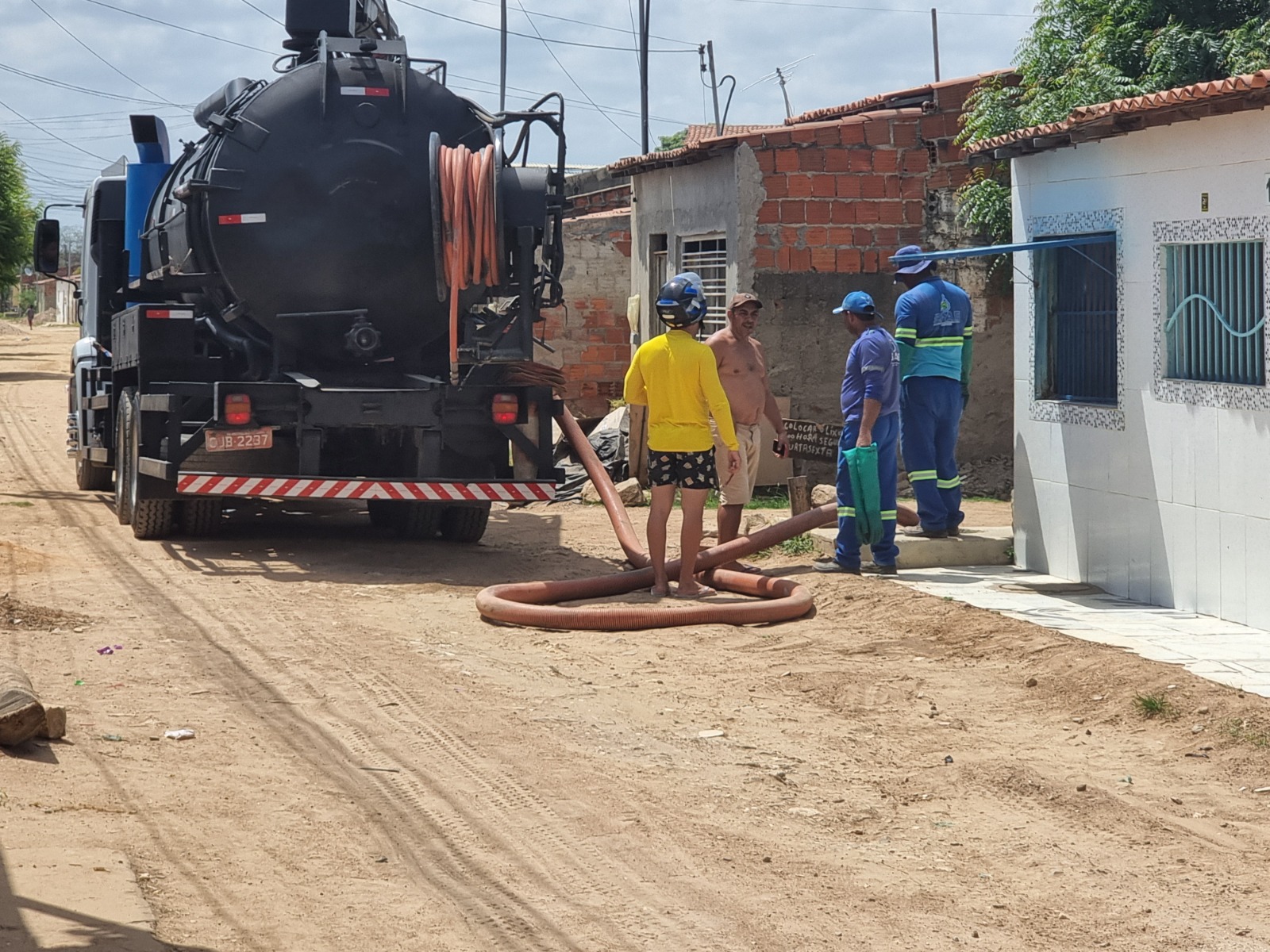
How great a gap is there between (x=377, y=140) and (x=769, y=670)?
17.0ft

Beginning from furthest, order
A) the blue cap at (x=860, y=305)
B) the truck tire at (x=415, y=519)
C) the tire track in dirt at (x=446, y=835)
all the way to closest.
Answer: the truck tire at (x=415, y=519) → the blue cap at (x=860, y=305) → the tire track in dirt at (x=446, y=835)

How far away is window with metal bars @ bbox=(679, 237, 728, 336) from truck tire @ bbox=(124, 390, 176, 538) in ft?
19.2

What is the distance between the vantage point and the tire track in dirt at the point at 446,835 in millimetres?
4359

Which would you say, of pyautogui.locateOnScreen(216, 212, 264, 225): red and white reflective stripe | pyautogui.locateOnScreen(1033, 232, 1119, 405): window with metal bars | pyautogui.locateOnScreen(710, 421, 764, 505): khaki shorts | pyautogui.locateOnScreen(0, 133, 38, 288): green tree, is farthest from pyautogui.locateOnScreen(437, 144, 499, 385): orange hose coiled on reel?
pyautogui.locateOnScreen(0, 133, 38, 288): green tree

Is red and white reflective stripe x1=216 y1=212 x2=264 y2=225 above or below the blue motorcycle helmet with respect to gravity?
above

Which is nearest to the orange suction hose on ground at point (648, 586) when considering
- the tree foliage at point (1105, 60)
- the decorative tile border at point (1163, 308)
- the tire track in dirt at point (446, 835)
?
the tire track in dirt at point (446, 835)

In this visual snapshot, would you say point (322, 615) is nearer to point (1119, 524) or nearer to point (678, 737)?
point (678, 737)

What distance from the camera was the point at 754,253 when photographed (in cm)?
1472

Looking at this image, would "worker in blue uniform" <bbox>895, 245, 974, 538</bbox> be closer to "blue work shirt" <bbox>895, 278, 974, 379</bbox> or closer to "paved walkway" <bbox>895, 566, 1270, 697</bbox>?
"blue work shirt" <bbox>895, 278, 974, 379</bbox>

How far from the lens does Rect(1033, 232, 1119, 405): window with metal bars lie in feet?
31.0

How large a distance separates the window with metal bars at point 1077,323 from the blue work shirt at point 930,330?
0.57 m

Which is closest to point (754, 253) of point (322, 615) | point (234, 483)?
point (234, 483)

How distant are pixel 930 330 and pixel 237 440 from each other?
465 centimetres

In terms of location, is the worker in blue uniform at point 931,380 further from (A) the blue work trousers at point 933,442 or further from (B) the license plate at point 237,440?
(B) the license plate at point 237,440
